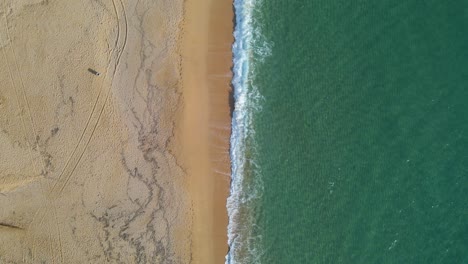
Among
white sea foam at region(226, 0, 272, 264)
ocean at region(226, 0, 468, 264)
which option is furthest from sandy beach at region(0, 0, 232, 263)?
ocean at region(226, 0, 468, 264)

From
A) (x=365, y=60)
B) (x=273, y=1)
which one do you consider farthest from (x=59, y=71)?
(x=365, y=60)

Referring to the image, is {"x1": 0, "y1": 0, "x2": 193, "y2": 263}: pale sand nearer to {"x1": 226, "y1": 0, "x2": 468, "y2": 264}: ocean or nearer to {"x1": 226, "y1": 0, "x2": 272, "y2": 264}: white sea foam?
{"x1": 226, "y1": 0, "x2": 272, "y2": 264}: white sea foam

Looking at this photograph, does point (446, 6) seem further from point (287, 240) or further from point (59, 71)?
point (59, 71)

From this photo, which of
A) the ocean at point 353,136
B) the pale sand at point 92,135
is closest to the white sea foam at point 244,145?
the ocean at point 353,136

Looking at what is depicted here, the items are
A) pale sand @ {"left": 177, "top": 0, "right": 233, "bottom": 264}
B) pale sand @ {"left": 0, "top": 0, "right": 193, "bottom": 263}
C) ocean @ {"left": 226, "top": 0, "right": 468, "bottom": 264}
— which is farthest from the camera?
ocean @ {"left": 226, "top": 0, "right": 468, "bottom": 264}

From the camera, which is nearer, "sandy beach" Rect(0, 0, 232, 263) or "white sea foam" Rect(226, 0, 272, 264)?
"sandy beach" Rect(0, 0, 232, 263)

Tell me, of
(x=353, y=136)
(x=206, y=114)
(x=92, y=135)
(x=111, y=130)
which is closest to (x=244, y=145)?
(x=206, y=114)
